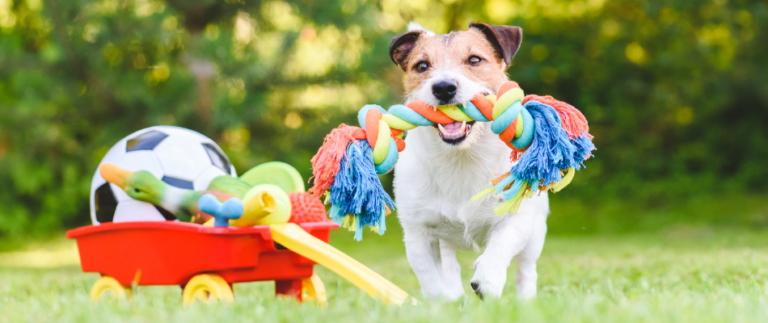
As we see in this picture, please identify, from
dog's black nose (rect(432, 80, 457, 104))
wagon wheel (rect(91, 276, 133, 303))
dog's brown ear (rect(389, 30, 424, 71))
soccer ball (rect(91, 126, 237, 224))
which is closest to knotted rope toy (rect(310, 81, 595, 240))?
dog's black nose (rect(432, 80, 457, 104))

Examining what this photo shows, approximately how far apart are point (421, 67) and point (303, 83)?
19.2 feet

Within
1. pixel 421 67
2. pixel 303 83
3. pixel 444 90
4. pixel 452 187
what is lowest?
pixel 452 187

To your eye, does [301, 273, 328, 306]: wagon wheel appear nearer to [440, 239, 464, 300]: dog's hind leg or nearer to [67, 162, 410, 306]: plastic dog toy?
[67, 162, 410, 306]: plastic dog toy

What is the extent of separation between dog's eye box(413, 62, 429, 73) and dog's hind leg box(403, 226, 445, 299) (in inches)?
33.0

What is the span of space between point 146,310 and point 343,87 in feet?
22.3

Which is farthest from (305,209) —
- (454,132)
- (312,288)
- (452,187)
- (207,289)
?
(454,132)

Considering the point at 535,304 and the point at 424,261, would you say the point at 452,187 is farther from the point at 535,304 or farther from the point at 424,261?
the point at 535,304

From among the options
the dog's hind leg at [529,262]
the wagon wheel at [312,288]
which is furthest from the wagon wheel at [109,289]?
the dog's hind leg at [529,262]

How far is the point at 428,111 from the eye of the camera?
2.94 metres

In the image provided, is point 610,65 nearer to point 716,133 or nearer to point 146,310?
point 716,133

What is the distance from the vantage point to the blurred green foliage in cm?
800

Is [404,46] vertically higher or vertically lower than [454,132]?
higher

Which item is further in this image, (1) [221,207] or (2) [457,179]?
(2) [457,179]

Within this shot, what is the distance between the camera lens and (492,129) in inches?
110
